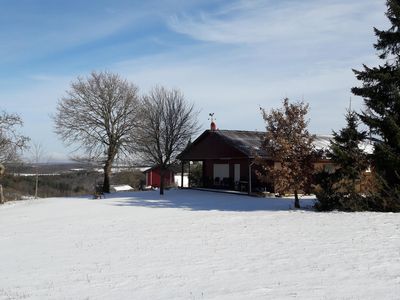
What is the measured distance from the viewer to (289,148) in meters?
21.6

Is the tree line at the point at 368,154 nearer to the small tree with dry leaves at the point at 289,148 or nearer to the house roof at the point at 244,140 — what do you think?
the small tree with dry leaves at the point at 289,148

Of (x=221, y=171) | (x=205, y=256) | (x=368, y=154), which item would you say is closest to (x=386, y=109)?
(x=368, y=154)

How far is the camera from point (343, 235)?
13.3 m

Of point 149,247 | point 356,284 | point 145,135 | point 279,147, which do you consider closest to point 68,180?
point 145,135

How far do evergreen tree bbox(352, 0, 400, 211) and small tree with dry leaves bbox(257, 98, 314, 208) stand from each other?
3006 millimetres

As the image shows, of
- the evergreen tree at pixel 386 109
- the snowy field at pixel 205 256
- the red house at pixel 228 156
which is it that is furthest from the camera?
the red house at pixel 228 156

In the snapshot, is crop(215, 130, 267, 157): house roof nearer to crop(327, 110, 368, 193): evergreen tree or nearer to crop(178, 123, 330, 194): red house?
crop(178, 123, 330, 194): red house

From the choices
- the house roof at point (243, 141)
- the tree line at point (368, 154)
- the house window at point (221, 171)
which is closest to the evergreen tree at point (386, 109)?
the tree line at point (368, 154)

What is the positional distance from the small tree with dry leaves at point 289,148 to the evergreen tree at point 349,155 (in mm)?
1653

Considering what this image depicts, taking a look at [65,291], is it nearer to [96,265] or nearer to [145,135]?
[96,265]

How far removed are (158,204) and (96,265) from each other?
14.9m

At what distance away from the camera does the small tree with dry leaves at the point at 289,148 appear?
21516 millimetres

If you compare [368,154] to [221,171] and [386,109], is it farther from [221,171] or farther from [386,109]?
[221,171]

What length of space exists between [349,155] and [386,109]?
2457mm
